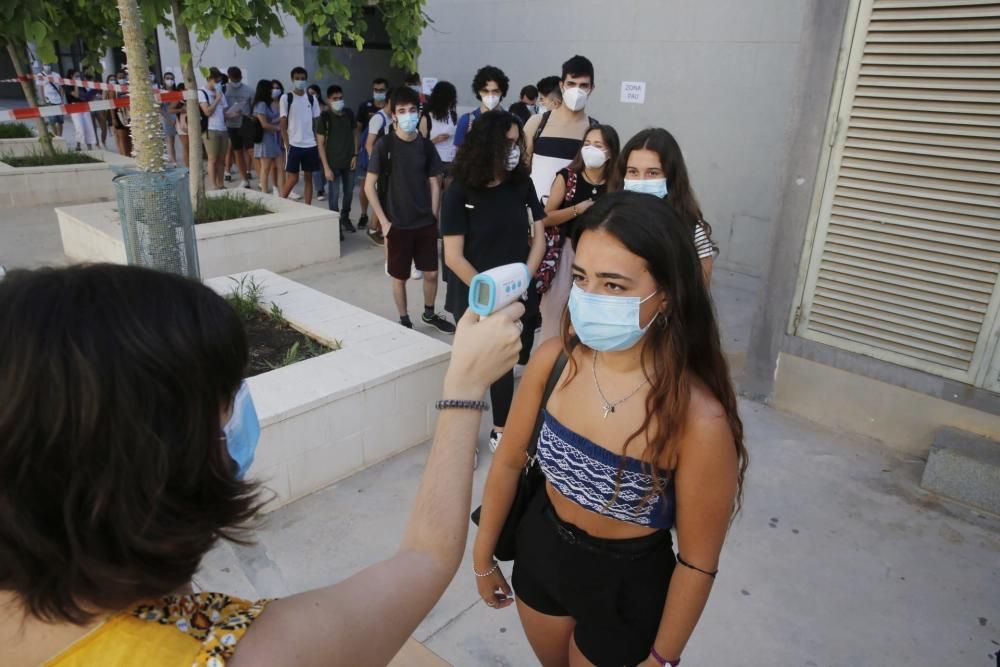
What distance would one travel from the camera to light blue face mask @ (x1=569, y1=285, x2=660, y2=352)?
1.71 m

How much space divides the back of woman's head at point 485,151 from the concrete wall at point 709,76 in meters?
3.79

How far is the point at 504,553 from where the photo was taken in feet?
6.53

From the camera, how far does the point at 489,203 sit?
11.8 ft

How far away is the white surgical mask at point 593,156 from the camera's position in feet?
12.6

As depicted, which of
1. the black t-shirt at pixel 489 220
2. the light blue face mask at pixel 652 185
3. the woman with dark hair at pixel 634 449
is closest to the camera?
the woman with dark hair at pixel 634 449

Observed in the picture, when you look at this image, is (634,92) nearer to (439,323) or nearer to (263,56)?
(439,323)

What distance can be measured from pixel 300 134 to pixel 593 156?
5640mm

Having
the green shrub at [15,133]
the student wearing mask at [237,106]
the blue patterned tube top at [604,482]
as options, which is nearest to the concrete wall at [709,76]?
the student wearing mask at [237,106]

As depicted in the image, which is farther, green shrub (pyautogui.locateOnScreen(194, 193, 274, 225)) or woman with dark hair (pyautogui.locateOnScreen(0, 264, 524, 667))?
green shrub (pyautogui.locateOnScreen(194, 193, 274, 225))

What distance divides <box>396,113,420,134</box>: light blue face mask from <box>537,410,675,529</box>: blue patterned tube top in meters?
3.96

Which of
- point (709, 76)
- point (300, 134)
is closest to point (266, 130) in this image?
point (300, 134)

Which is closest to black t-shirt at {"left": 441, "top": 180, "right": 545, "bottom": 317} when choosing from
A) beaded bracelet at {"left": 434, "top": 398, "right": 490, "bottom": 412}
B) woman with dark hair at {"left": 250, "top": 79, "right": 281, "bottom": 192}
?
beaded bracelet at {"left": 434, "top": 398, "right": 490, "bottom": 412}

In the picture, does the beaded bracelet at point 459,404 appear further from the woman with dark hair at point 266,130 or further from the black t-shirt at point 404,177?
the woman with dark hair at point 266,130

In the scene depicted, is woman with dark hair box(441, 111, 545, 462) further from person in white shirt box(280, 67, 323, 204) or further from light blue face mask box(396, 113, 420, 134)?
person in white shirt box(280, 67, 323, 204)
